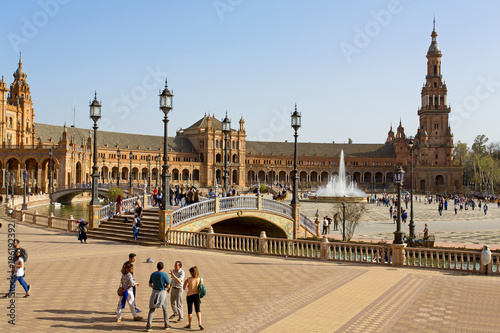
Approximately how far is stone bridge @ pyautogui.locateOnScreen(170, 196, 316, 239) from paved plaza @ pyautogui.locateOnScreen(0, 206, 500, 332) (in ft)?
15.7

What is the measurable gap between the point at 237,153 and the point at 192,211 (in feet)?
364

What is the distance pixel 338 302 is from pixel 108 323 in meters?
5.65

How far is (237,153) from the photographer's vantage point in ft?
443

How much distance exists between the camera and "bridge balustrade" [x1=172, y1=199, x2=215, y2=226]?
23.2 meters

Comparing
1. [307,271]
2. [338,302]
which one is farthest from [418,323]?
[307,271]

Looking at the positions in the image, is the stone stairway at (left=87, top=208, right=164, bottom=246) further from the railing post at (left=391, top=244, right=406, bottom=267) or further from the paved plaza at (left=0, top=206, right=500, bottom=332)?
the railing post at (left=391, top=244, right=406, bottom=267)

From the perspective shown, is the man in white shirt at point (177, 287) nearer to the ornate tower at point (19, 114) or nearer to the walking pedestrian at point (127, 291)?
the walking pedestrian at point (127, 291)

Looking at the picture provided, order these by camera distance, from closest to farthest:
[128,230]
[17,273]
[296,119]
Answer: [17,273] → [128,230] → [296,119]

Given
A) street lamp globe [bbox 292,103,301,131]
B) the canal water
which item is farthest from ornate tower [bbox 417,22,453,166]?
street lamp globe [bbox 292,103,301,131]

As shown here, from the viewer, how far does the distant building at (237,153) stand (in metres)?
100

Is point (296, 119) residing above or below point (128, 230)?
above

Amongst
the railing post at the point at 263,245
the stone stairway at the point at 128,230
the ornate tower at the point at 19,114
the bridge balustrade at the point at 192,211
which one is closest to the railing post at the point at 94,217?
the stone stairway at the point at 128,230

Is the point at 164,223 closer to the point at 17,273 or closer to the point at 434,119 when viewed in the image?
the point at 17,273

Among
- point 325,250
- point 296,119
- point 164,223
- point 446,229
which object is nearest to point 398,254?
point 325,250
